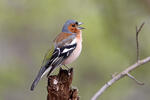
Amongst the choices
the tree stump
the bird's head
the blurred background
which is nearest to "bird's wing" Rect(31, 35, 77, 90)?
the bird's head

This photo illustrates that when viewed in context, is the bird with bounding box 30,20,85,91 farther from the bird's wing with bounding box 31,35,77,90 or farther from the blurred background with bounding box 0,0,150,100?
the blurred background with bounding box 0,0,150,100

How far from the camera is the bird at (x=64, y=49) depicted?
8.26 m

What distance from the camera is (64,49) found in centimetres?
868

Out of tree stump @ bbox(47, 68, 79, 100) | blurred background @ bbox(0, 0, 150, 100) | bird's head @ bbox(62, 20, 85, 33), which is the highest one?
bird's head @ bbox(62, 20, 85, 33)

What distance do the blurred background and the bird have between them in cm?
201

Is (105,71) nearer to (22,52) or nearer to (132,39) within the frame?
(132,39)

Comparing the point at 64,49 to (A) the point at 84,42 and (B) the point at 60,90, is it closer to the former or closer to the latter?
(B) the point at 60,90

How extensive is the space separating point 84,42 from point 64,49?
3.61m

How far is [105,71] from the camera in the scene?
12070 mm

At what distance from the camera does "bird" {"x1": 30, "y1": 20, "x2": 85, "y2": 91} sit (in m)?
8.26

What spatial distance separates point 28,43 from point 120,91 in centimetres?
374

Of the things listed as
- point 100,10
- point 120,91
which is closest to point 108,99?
point 120,91

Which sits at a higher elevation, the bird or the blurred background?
the bird

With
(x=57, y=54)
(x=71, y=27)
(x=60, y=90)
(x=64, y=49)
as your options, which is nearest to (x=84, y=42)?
(x=71, y=27)
